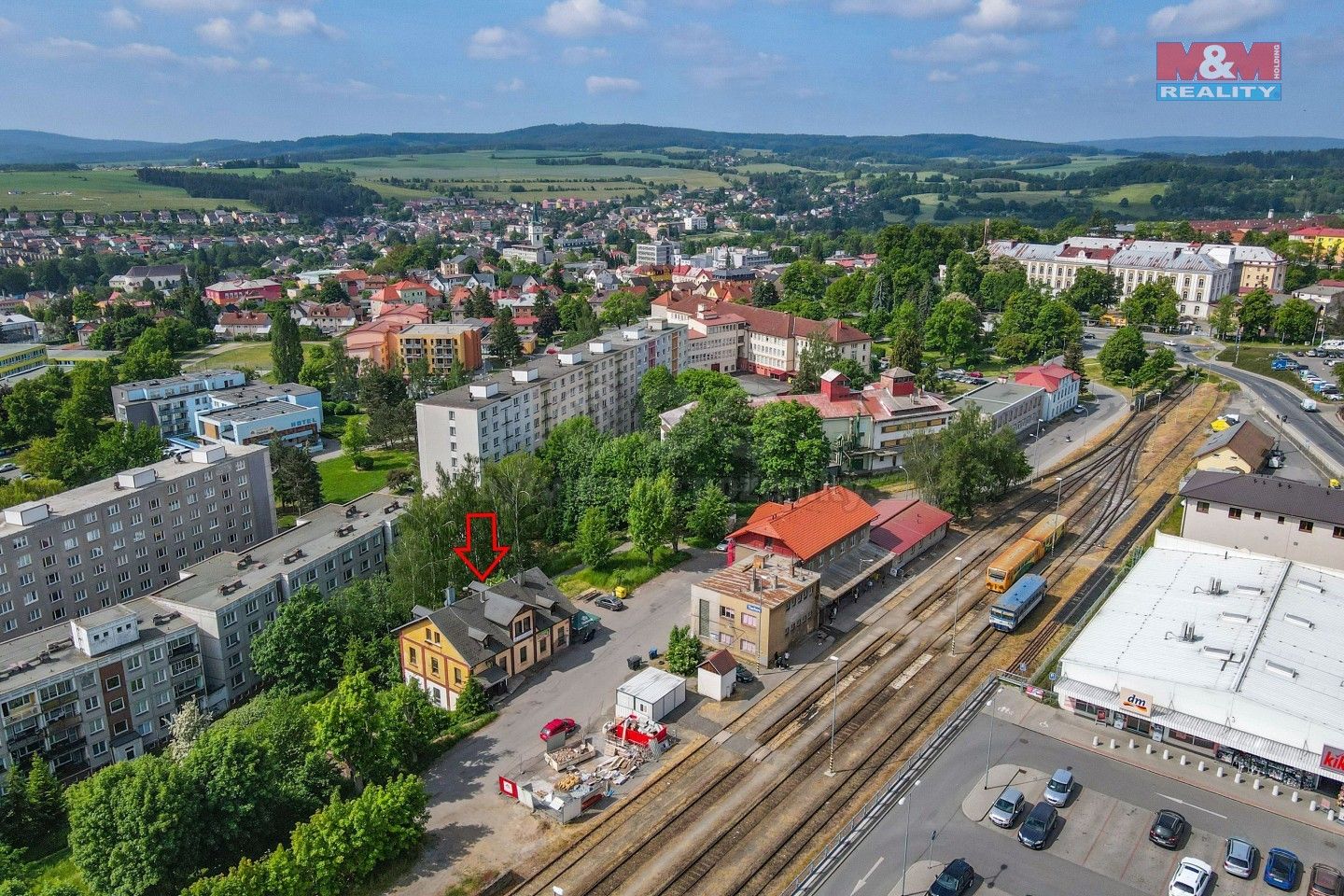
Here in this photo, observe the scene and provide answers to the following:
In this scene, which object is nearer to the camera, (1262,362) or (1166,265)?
(1262,362)

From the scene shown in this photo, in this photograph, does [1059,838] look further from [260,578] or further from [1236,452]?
[260,578]

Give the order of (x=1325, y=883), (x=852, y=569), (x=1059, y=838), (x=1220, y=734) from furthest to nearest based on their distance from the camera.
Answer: (x=852, y=569)
(x=1220, y=734)
(x=1059, y=838)
(x=1325, y=883)

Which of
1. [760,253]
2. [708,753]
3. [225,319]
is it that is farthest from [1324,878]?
[760,253]

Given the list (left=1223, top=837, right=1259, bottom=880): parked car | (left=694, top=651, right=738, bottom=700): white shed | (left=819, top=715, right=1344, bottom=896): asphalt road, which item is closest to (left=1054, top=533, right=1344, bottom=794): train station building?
(left=819, top=715, right=1344, bottom=896): asphalt road

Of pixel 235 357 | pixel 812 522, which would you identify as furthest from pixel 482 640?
pixel 235 357

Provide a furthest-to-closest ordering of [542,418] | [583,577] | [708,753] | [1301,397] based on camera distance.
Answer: [1301,397] → [542,418] → [583,577] → [708,753]

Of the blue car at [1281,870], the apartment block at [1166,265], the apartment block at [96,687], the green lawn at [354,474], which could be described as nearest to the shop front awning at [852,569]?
the blue car at [1281,870]

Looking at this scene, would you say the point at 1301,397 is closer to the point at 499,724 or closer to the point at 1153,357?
the point at 1153,357
